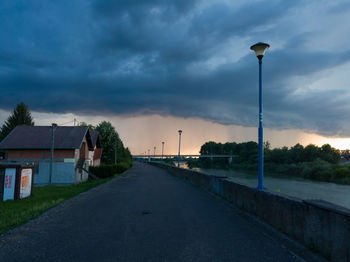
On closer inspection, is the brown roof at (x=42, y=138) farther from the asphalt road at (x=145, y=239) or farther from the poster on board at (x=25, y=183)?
the asphalt road at (x=145, y=239)

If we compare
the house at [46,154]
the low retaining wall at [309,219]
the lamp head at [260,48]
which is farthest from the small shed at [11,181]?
the house at [46,154]

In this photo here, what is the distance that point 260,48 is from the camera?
9.17m

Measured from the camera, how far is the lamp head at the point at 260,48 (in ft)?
29.9

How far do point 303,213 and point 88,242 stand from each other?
469cm

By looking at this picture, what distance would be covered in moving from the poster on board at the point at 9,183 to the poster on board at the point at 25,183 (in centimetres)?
56

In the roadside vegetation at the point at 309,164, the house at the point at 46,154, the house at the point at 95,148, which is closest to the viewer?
the house at the point at 46,154

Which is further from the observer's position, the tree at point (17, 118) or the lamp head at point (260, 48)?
the tree at point (17, 118)

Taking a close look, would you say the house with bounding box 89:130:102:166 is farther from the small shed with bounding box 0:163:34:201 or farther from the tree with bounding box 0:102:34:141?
the tree with bounding box 0:102:34:141

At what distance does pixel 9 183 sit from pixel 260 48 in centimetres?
1480

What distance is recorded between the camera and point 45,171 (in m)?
28.9

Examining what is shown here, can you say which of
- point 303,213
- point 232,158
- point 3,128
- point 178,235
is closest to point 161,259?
point 178,235

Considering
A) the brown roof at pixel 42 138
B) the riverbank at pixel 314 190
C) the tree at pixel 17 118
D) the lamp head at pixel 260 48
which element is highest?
the tree at pixel 17 118

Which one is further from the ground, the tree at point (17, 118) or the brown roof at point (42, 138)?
the tree at point (17, 118)

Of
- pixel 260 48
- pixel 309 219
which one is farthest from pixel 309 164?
pixel 309 219
